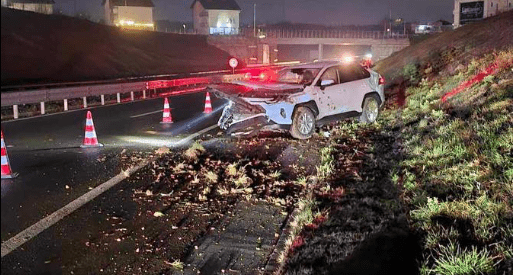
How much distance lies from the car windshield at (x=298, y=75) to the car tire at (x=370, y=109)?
181 centimetres

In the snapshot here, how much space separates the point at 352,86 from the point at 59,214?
829cm

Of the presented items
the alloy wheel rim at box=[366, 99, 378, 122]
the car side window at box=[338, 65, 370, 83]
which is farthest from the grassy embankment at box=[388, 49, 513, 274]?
the car side window at box=[338, 65, 370, 83]

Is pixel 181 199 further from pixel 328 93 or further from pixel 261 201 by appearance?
pixel 328 93

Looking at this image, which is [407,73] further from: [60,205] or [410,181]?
[60,205]

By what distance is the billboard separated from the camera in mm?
55125

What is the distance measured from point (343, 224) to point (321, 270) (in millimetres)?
1298

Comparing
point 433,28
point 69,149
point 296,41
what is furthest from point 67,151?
point 296,41

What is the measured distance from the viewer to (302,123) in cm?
1164

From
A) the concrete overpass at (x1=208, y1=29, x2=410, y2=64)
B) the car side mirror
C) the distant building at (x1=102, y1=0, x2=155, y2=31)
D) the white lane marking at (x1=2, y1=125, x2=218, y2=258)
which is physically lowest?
the white lane marking at (x1=2, y1=125, x2=218, y2=258)

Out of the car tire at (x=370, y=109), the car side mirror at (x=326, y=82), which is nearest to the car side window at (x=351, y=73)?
the car tire at (x=370, y=109)

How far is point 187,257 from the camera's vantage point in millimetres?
5312

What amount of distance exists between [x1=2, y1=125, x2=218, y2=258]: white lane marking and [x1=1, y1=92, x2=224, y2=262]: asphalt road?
8 cm

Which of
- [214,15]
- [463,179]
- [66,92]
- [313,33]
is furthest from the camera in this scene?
[214,15]

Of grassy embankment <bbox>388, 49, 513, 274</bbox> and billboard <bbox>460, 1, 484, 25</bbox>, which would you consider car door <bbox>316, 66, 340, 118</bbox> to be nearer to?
grassy embankment <bbox>388, 49, 513, 274</bbox>
